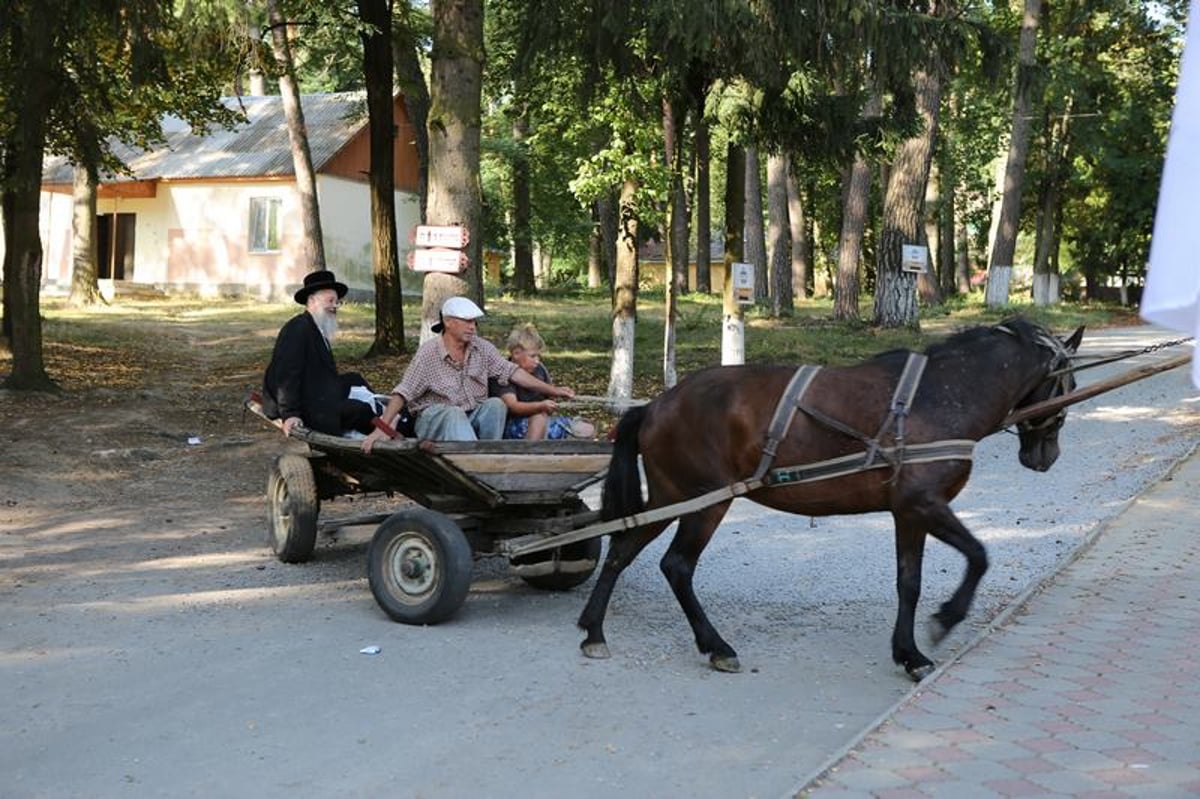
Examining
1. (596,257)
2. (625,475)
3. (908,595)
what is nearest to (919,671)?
(908,595)

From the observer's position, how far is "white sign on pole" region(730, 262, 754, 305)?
16188 millimetres

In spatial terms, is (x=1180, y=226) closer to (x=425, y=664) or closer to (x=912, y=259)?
(x=425, y=664)

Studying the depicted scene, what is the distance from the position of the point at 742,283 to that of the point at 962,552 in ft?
32.0

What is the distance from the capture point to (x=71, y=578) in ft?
29.7

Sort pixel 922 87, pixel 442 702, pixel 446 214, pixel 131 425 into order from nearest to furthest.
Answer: pixel 442 702
pixel 446 214
pixel 131 425
pixel 922 87

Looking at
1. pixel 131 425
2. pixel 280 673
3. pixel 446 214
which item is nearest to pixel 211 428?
pixel 131 425

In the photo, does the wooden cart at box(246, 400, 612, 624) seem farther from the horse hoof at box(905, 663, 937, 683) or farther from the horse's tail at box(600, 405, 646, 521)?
the horse hoof at box(905, 663, 937, 683)

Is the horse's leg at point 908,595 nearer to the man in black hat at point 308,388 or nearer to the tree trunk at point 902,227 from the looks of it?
the man in black hat at point 308,388

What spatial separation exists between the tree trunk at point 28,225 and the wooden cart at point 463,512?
9.78m

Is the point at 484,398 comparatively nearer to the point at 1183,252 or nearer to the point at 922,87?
the point at 1183,252

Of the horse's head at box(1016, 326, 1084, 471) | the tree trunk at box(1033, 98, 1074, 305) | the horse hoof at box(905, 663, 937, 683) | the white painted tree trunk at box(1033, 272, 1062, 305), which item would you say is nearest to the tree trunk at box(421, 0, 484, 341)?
the horse's head at box(1016, 326, 1084, 471)

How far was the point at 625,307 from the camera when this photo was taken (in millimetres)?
16984

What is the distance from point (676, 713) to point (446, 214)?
7934 mm

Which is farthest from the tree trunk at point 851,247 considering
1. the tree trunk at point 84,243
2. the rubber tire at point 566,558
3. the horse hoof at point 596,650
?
the horse hoof at point 596,650
